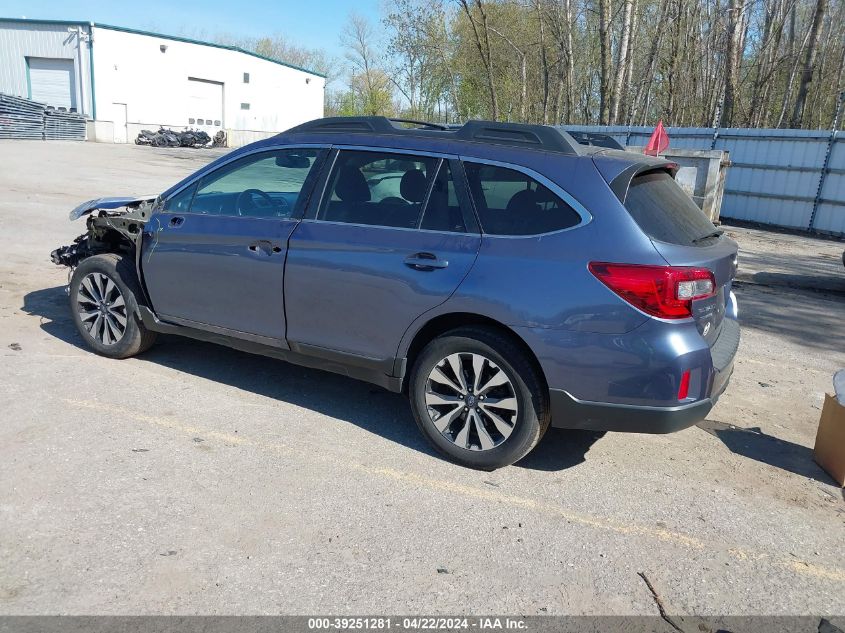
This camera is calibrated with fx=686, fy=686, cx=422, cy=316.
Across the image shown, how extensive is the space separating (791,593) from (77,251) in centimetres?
564

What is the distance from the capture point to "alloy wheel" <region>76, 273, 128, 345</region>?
210 inches

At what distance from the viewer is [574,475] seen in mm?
4008

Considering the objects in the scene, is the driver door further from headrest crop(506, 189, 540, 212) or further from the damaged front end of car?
headrest crop(506, 189, 540, 212)

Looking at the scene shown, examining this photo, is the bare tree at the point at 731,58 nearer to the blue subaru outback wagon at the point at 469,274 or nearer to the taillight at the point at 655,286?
the blue subaru outback wagon at the point at 469,274

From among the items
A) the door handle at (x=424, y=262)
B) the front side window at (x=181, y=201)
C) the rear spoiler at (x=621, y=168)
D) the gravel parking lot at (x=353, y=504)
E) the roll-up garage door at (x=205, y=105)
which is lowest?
the gravel parking lot at (x=353, y=504)

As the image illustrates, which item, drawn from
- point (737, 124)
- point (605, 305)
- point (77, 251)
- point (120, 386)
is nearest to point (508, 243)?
point (605, 305)

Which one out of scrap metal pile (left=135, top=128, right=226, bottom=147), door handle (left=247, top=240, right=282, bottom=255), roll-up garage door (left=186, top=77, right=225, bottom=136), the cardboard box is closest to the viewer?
the cardboard box

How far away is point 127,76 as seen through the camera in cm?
4275

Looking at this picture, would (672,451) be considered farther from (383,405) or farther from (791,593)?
(383,405)

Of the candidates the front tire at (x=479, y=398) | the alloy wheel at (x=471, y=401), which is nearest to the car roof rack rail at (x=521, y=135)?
the front tire at (x=479, y=398)

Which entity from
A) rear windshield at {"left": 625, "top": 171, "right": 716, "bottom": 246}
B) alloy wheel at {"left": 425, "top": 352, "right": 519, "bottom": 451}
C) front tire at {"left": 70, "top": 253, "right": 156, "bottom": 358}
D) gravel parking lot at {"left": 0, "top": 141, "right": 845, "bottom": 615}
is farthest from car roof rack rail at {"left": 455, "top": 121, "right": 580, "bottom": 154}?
front tire at {"left": 70, "top": 253, "right": 156, "bottom": 358}

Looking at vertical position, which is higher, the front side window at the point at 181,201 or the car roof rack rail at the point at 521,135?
the car roof rack rail at the point at 521,135

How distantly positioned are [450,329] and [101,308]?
3.06 metres

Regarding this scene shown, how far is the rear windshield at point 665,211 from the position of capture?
3602mm
